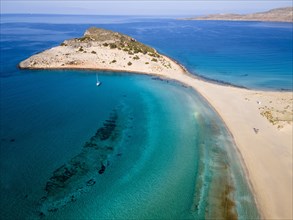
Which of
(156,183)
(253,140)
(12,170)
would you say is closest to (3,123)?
(12,170)

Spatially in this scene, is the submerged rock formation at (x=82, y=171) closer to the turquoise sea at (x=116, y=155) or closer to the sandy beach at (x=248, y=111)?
the turquoise sea at (x=116, y=155)

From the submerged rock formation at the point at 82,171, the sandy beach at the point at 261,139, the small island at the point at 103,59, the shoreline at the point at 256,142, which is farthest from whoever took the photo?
the small island at the point at 103,59

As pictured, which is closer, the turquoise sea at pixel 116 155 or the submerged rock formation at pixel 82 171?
the turquoise sea at pixel 116 155

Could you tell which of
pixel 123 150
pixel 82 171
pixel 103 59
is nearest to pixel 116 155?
pixel 123 150

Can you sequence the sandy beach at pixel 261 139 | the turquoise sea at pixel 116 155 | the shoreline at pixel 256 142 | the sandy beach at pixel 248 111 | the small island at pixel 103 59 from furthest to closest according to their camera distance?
the small island at pixel 103 59 → the sandy beach at pixel 248 111 → the sandy beach at pixel 261 139 → the shoreline at pixel 256 142 → the turquoise sea at pixel 116 155

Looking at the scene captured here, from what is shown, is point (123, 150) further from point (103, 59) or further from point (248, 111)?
point (103, 59)

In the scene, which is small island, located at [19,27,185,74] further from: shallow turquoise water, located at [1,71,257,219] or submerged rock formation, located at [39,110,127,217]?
submerged rock formation, located at [39,110,127,217]

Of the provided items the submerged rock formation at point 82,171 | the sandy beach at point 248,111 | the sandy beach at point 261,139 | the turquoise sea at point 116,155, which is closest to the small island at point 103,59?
the sandy beach at point 248,111

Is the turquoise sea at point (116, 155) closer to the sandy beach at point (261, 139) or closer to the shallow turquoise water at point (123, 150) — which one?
the shallow turquoise water at point (123, 150)

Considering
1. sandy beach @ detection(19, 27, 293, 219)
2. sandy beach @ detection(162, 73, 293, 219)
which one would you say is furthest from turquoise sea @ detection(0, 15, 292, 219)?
sandy beach @ detection(19, 27, 293, 219)

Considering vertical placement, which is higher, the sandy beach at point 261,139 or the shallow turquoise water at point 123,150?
the sandy beach at point 261,139
